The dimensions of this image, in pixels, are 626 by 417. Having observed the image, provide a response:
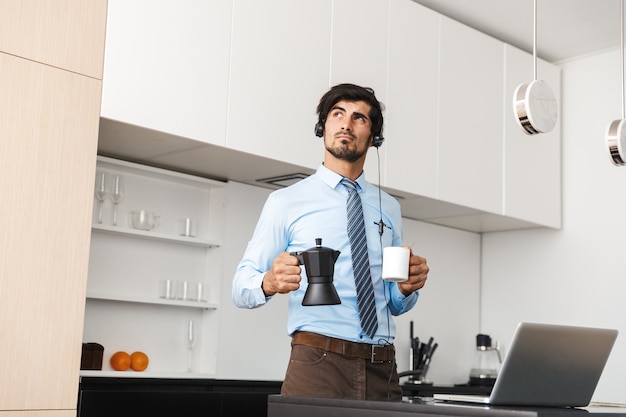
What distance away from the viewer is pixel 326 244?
2.77 meters

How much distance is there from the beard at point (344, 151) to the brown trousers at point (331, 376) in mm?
619

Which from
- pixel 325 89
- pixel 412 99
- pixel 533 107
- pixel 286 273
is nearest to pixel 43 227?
pixel 286 273

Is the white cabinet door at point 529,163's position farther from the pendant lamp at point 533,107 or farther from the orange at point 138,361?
the orange at point 138,361

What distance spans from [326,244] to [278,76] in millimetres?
1142

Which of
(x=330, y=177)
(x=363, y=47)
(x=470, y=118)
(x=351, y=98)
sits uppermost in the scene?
(x=363, y=47)

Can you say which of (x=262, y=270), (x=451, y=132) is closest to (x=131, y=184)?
(x=262, y=270)

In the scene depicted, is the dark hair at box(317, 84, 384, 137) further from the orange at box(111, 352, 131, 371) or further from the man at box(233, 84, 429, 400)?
the orange at box(111, 352, 131, 371)

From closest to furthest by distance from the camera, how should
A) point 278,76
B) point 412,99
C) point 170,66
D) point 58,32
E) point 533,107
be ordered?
point 58,32, point 533,107, point 170,66, point 278,76, point 412,99

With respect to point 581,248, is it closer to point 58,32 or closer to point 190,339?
point 190,339

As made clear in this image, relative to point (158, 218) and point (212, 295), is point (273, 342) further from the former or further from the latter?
point (158, 218)

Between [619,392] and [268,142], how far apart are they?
2.40 metres

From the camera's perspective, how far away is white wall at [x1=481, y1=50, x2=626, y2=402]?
4703 millimetres

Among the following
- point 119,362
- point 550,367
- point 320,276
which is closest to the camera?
point 550,367

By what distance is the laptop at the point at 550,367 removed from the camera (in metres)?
1.85
